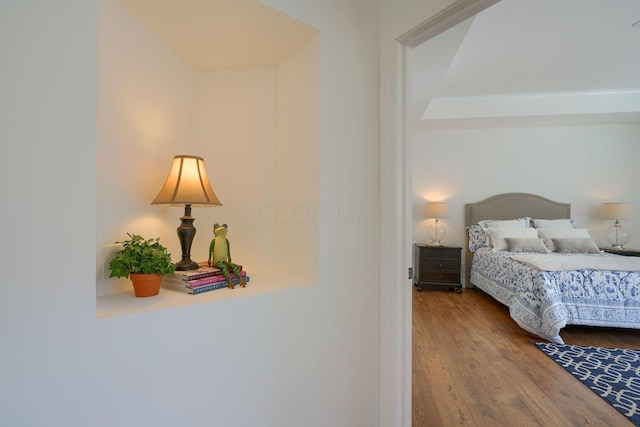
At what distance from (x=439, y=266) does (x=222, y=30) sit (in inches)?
163

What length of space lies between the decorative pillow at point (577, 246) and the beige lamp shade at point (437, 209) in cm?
149

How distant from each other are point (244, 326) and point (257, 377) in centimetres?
21

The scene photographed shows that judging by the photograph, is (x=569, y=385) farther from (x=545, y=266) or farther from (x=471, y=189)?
(x=471, y=189)

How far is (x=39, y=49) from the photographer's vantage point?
2.38 ft

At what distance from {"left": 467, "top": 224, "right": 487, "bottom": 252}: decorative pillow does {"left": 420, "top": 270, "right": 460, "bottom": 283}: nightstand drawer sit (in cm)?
57

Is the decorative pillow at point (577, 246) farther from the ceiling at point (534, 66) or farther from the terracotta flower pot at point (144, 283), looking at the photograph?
the terracotta flower pot at point (144, 283)

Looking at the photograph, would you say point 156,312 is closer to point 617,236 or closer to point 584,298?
point 584,298

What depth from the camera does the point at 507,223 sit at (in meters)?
4.43

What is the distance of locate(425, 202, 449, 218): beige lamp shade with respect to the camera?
457cm

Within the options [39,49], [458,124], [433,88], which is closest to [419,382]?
[39,49]

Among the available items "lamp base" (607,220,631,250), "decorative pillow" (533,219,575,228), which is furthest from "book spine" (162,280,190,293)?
"lamp base" (607,220,631,250)

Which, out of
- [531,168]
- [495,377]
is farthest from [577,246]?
[495,377]

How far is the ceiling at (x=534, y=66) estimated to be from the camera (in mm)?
2361

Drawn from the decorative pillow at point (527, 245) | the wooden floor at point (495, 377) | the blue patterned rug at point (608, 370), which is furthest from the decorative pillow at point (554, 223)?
the blue patterned rug at point (608, 370)
